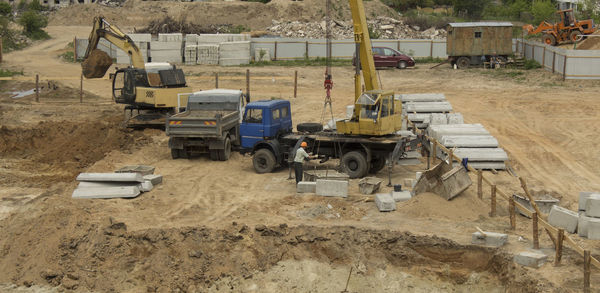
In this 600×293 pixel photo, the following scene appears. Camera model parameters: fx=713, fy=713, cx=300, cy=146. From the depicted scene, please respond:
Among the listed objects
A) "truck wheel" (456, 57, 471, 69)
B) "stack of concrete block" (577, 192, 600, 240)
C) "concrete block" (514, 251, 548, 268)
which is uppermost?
"truck wheel" (456, 57, 471, 69)

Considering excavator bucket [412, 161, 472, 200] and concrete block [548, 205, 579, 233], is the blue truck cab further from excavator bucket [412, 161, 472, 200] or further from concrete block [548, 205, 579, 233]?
concrete block [548, 205, 579, 233]

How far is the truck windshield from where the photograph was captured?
20547 millimetres

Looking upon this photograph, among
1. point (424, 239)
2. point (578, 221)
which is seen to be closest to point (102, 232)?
point (424, 239)

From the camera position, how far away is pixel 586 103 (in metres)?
30.0

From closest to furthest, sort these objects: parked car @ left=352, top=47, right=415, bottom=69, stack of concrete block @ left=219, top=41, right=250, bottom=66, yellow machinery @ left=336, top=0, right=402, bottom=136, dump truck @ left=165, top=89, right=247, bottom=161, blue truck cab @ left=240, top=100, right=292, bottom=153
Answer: yellow machinery @ left=336, top=0, right=402, bottom=136 < blue truck cab @ left=240, top=100, right=292, bottom=153 < dump truck @ left=165, top=89, right=247, bottom=161 < parked car @ left=352, top=47, right=415, bottom=69 < stack of concrete block @ left=219, top=41, right=250, bottom=66

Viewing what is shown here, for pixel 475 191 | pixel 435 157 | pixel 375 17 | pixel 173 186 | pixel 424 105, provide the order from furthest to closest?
pixel 375 17 < pixel 424 105 < pixel 435 157 < pixel 173 186 < pixel 475 191

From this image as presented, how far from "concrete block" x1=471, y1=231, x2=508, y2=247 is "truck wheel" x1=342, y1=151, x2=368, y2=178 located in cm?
595

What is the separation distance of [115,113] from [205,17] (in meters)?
32.2

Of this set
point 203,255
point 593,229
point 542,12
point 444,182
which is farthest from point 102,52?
point 542,12

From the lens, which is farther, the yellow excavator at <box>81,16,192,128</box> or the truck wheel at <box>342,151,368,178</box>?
the yellow excavator at <box>81,16,192,128</box>

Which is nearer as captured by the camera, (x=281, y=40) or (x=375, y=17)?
(x=281, y=40)

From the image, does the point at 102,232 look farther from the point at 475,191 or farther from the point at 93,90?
the point at 93,90

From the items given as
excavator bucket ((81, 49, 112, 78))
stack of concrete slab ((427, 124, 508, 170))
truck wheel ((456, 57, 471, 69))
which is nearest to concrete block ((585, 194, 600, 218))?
stack of concrete slab ((427, 124, 508, 170))

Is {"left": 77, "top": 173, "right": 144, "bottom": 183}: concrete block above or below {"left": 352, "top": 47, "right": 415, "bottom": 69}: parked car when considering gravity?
below
